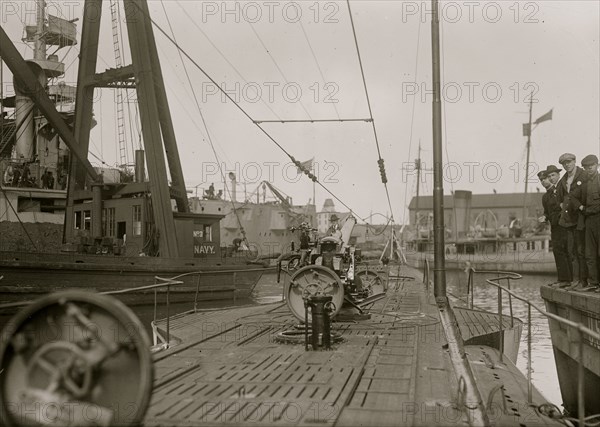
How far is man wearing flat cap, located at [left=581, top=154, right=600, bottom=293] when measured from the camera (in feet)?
28.8

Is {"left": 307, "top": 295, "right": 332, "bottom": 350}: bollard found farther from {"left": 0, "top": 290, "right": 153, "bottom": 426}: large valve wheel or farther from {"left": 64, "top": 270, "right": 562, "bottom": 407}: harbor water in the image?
{"left": 0, "top": 290, "right": 153, "bottom": 426}: large valve wheel

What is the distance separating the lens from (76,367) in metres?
3.44

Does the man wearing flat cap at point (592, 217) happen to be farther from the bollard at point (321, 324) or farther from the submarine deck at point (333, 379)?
the bollard at point (321, 324)

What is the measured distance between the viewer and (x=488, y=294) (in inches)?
1309

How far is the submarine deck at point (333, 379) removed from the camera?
496cm

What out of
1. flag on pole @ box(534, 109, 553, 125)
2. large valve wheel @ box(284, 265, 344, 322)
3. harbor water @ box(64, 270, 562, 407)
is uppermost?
flag on pole @ box(534, 109, 553, 125)

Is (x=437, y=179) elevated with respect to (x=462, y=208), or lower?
lower

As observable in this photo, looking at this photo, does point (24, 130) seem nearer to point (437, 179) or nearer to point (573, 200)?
point (437, 179)

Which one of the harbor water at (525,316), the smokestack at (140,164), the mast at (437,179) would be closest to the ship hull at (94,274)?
the harbor water at (525,316)

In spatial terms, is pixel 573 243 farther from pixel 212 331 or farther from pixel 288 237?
pixel 288 237

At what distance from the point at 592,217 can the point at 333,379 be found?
202 inches

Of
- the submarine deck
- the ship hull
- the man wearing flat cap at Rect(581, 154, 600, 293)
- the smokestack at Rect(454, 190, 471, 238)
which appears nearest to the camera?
the submarine deck

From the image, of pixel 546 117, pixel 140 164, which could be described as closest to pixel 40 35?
pixel 140 164

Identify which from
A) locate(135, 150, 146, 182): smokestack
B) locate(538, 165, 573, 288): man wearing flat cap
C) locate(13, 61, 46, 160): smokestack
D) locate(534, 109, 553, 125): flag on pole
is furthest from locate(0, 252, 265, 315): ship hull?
locate(534, 109, 553, 125): flag on pole
